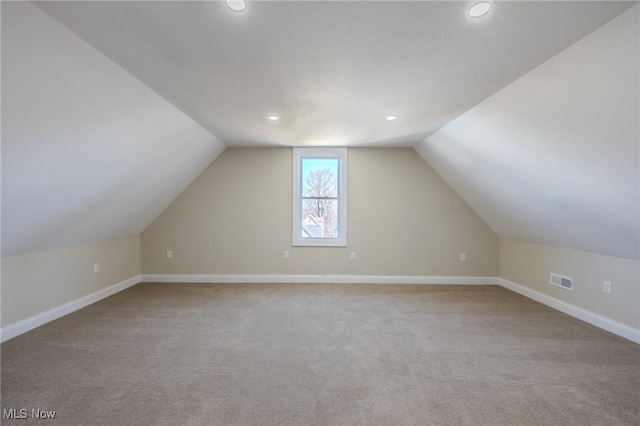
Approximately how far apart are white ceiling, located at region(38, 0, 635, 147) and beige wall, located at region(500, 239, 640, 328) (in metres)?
2.26

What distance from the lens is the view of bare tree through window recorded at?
15.3 feet

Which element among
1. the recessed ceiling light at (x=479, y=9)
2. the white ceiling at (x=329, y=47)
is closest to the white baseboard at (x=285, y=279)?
the white ceiling at (x=329, y=47)

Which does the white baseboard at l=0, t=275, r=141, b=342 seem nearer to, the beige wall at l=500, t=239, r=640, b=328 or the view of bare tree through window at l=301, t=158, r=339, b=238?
the view of bare tree through window at l=301, t=158, r=339, b=238

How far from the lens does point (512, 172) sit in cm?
288

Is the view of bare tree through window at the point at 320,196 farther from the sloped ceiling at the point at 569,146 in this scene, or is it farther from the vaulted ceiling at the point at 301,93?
the sloped ceiling at the point at 569,146

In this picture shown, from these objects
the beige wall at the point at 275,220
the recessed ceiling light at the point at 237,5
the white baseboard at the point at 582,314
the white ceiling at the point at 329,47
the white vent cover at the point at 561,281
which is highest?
the recessed ceiling light at the point at 237,5

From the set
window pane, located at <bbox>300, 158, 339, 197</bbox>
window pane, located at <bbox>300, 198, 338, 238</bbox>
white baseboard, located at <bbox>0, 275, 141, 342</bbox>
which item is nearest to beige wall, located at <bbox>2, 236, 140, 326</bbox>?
white baseboard, located at <bbox>0, 275, 141, 342</bbox>

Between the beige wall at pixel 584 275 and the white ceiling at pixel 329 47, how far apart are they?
7.43 ft

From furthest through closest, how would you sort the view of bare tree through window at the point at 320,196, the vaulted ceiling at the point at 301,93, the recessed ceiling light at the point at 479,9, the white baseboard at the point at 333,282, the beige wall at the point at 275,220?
1. the view of bare tree through window at the point at 320,196
2. the beige wall at the point at 275,220
3. the white baseboard at the point at 333,282
4. the vaulted ceiling at the point at 301,93
5. the recessed ceiling light at the point at 479,9

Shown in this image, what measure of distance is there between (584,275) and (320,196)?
3.51 metres

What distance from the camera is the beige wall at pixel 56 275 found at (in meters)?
2.62

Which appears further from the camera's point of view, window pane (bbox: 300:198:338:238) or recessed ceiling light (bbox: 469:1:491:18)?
window pane (bbox: 300:198:338:238)

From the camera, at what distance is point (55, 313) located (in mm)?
3031

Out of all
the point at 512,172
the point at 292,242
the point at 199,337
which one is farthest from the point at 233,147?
the point at 512,172
